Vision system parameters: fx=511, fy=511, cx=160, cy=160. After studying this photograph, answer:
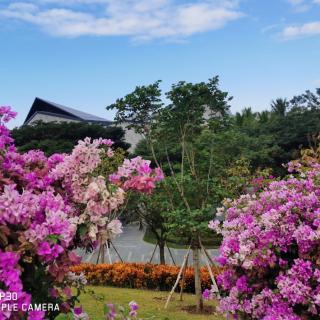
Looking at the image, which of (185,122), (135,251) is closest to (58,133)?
(135,251)

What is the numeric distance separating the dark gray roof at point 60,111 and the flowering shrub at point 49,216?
3223 cm

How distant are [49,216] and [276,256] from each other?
6.25ft

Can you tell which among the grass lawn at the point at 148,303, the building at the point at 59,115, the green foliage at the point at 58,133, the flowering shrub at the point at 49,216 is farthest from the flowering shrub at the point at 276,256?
the building at the point at 59,115

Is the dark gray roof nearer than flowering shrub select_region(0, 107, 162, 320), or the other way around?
flowering shrub select_region(0, 107, 162, 320)

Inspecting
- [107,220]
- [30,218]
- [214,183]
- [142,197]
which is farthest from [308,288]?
[142,197]

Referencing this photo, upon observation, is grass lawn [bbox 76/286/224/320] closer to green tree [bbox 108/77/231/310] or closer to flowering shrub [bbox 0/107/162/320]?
green tree [bbox 108/77/231/310]

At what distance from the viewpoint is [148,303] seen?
841 centimetres

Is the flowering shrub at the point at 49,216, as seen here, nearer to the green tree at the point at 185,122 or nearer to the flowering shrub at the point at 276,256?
the flowering shrub at the point at 276,256

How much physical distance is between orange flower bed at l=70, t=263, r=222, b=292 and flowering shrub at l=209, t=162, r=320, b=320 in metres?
5.92

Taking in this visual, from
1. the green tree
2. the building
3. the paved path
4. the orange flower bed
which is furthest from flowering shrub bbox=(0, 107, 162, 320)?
the building

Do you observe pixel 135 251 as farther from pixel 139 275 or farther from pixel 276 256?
pixel 276 256

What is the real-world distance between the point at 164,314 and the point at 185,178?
2.19m

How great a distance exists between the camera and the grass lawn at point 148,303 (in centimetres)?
750

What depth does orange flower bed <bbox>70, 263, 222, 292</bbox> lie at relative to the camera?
10092mm
